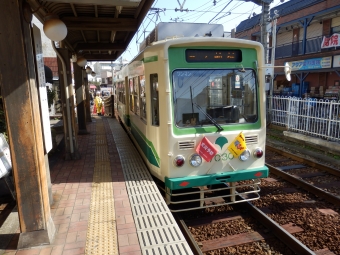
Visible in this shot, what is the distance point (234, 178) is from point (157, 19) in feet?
37.1

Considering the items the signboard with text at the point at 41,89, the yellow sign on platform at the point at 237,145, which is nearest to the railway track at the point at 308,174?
the yellow sign on platform at the point at 237,145

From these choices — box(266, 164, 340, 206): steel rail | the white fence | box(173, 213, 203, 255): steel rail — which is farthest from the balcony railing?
box(173, 213, 203, 255): steel rail

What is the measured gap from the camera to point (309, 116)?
9.59 meters

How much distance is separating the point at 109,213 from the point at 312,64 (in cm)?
1950

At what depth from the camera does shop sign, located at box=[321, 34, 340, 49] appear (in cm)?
1686

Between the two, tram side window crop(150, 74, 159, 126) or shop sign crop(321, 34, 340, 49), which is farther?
shop sign crop(321, 34, 340, 49)

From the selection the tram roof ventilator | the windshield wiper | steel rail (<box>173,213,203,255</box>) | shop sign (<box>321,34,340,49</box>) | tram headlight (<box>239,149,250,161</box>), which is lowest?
steel rail (<box>173,213,203,255</box>)

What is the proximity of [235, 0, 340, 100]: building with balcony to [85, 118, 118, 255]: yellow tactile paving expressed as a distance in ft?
48.1

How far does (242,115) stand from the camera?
4.61 m

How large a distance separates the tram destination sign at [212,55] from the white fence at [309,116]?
17.9ft

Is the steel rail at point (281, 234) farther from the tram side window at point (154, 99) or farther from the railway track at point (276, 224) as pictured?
the tram side window at point (154, 99)

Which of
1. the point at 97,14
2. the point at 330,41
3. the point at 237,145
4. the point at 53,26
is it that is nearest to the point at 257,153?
the point at 237,145

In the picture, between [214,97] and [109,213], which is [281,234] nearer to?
[214,97]

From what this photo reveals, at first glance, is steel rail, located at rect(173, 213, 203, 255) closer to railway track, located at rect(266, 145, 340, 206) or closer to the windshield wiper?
the windshield wiper
